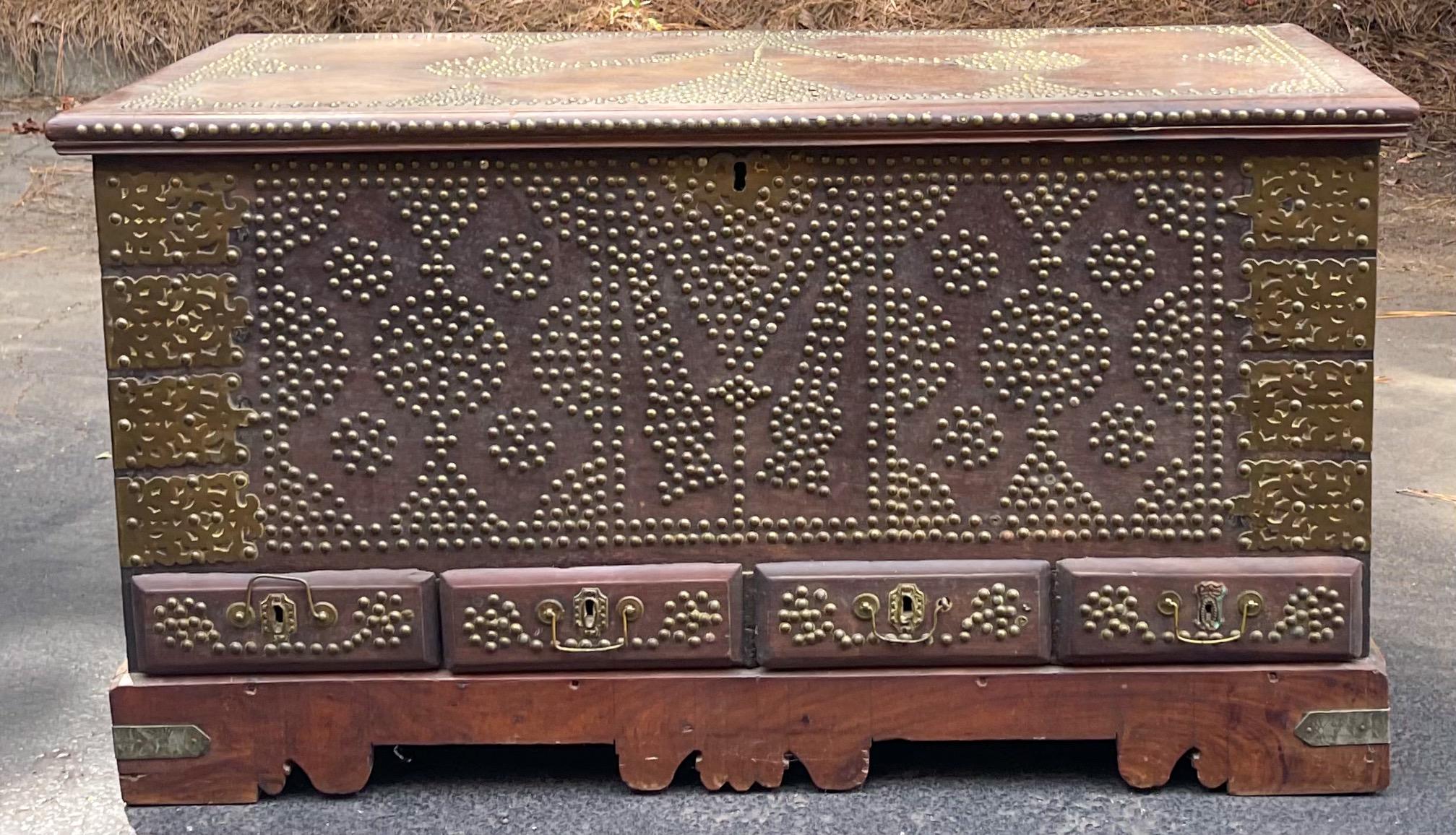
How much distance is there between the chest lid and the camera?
8.66 feet

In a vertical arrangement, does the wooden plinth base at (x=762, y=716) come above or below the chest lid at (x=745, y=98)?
below

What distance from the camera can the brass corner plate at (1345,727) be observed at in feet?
9.10

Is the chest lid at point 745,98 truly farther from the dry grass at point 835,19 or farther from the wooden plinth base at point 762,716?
the dry grass at point 835,19

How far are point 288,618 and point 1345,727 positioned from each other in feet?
5.29

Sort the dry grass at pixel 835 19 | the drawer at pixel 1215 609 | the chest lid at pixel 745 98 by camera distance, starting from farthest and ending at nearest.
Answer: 1. the dry grass at pixel 835 19
2. the drawer at pixel 1215 609
3. the chest lid at pixel 745 98

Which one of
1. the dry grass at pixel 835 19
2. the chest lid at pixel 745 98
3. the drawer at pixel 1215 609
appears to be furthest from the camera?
the dry grass at pixel 835 19

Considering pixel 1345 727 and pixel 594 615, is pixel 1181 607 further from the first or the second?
pixel 594 615

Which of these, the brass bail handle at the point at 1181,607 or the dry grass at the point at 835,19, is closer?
the brass bail handle at the point at 1181,607

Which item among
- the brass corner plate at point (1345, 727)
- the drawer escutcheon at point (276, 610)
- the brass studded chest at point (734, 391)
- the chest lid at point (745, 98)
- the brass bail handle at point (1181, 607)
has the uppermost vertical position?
the chest lid at point (745, 98)

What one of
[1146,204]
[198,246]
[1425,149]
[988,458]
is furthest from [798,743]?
[1425,149]

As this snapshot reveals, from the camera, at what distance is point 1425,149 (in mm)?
6598

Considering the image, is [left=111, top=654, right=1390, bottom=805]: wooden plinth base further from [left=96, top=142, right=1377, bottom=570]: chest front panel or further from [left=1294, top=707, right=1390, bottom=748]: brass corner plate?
[left=96, top=142, right=1377, bottom=570]: chest front panel

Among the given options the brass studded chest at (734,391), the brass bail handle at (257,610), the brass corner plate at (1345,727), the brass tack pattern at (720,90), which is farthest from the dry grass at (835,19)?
the brass corner plate at (1345,727)

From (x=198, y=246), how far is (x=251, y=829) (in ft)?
2.86
